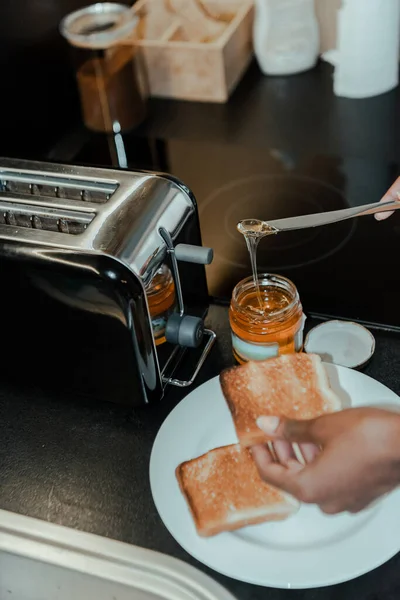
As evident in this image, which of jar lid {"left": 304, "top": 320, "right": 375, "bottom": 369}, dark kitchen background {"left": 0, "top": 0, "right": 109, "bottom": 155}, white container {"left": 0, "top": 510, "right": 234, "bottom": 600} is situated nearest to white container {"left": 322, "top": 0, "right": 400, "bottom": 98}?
dark kitchen background {"left": 0, "top": 0, "right": 109, "bottom": 155}

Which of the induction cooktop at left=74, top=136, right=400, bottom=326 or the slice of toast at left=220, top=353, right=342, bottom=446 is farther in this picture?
the induction cooktop at left=74, top=136, right=400, bottom=326

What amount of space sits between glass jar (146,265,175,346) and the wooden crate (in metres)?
0.56

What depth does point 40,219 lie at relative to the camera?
2.28 feet

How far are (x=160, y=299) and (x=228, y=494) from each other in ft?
0.67

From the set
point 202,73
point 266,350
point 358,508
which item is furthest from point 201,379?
point 202,73

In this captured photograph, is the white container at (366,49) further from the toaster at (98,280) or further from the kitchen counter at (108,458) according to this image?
the toaster at (98,280)

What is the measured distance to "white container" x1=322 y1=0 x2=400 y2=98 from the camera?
3.48ft

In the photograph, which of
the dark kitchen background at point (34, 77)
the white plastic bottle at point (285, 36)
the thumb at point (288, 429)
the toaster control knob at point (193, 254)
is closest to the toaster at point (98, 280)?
the toaster control knob at point (193, 254)

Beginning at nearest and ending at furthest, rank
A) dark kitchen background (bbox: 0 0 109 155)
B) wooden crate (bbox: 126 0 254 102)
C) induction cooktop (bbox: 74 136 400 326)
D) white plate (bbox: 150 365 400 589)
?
1. white plate (bbox: 150 365 400 589)
2. induction cooktop (bbox: 74 136 400 326)
3. dark kitchen background (bbox: 0 0 109 155)
4. wooden crate (bbox: 126 0 254 102)

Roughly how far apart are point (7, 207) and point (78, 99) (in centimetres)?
59

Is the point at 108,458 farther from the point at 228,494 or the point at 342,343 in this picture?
the point at 342,343

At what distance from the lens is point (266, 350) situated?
694mm

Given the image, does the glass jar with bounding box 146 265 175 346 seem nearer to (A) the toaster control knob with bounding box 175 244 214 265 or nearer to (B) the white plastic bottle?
(A) the toaster control knob with bounding box 175 244 214 265

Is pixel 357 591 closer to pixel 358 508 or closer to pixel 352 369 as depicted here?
pixel 358 508
